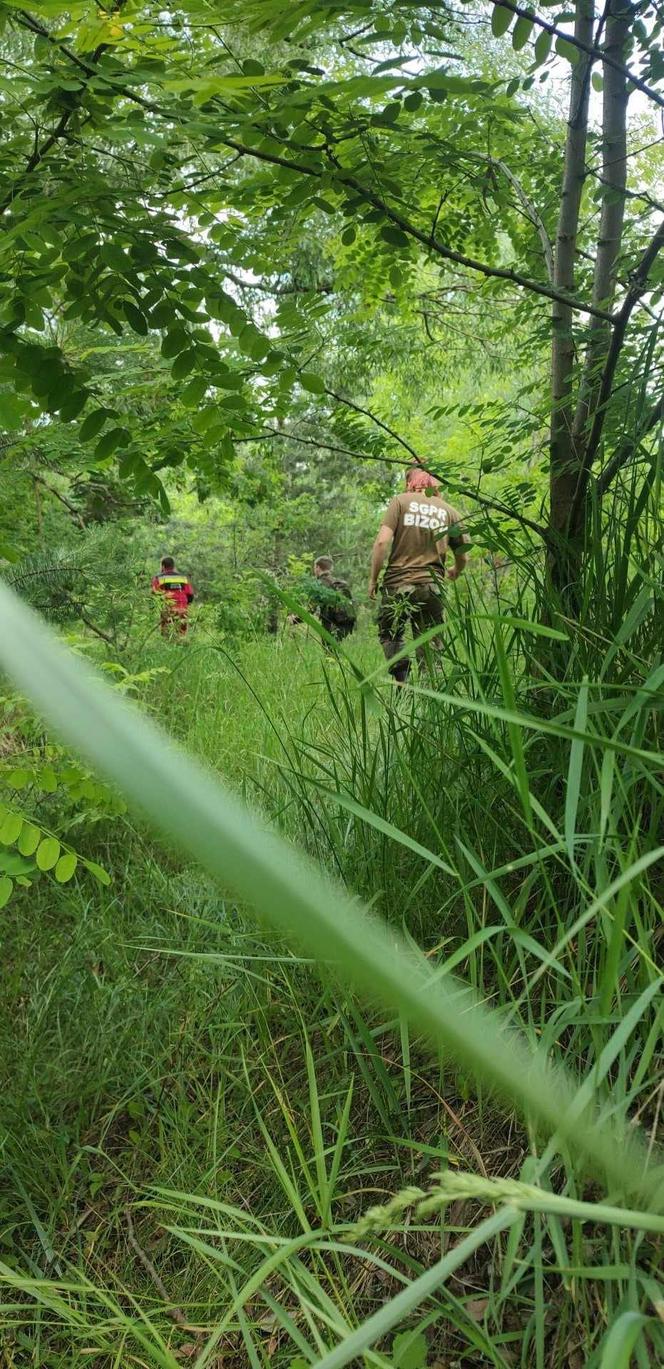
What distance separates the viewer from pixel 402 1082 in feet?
4.92

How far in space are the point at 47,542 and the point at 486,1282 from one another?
4.41m

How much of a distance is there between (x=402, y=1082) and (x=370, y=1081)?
78 mm

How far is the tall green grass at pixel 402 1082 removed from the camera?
3.22 ft

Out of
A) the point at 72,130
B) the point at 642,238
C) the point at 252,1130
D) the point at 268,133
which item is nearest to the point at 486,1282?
the point at 252,1130

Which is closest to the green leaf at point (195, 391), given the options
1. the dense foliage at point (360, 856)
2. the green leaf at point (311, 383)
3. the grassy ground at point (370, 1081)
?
the dense foliage at point (360, 856)

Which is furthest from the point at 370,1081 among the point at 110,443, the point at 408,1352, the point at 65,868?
the point at 110,443

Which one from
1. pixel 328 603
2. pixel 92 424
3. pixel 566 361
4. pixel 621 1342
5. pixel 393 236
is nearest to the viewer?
pixel 621 1342

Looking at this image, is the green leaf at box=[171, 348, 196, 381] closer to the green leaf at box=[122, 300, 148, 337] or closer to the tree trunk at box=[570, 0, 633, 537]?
the green leaf at box=[122, 300, 148, 337]

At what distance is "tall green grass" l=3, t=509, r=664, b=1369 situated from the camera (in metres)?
0.98

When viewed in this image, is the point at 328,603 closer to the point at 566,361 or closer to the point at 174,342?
the point at 566,361

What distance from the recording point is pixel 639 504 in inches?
61.2

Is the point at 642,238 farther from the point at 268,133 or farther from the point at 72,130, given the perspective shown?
the point at 72,130

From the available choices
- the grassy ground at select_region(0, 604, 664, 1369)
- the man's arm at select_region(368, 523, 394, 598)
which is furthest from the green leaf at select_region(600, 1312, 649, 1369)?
the man's arm at select_region(368, 523, 394, 598)

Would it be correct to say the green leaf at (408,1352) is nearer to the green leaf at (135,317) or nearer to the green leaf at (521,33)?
the green leaf at (135,317)
